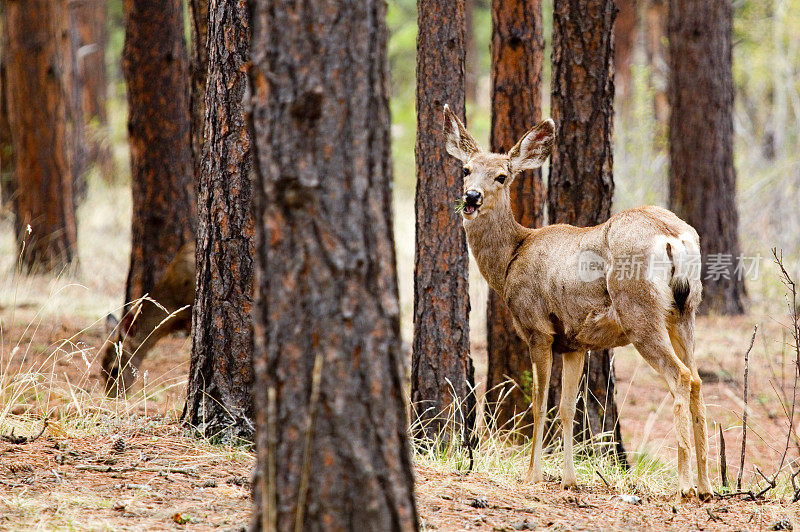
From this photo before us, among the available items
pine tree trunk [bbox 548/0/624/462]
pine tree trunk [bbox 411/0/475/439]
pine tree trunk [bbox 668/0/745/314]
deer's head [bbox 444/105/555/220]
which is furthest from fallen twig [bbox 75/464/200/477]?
pine tree trunk [bbox 668/0/745/314]

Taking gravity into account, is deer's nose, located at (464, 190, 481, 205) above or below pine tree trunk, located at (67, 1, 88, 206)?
below

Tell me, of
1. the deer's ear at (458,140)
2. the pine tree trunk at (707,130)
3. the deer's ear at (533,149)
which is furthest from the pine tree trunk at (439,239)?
the pine tree trunk at (707,130)

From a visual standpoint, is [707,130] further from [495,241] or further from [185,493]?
[185,493]

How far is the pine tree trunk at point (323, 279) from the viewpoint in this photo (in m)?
2.96

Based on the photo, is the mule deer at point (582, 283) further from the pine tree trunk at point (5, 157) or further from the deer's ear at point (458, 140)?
the pine tree trunk at point (5, 157)

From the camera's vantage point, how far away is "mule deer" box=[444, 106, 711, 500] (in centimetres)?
491

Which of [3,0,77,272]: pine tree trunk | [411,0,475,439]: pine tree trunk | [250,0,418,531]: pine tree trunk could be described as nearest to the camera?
[250,0,418,531]: pine tree trunk

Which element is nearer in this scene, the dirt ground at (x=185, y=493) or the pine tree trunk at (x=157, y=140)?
the dirt ground at (x=185, y=493)

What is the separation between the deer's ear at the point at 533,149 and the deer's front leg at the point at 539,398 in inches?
51.8

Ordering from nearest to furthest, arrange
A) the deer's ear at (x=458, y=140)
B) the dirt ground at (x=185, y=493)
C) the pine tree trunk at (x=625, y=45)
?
the dirt ground at (x=185, y=493) → the deer's ear at (x=458, y=140) → the pine tree trunk at (x=625, y=45)

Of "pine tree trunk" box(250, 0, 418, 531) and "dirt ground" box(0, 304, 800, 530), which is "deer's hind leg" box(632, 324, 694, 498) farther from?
"pine tree trunk" box(250, 0, 418, 531)

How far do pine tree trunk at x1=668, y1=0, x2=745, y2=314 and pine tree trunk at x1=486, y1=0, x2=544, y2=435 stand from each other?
5.93 m

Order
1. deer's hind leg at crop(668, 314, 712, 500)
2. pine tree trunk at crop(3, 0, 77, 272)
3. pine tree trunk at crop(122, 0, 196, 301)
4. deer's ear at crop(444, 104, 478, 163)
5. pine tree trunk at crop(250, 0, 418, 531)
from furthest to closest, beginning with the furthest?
1. pine tree trunk at crop(3, 0, 77, 272)
2. pine tree trunk at crop(122, 0, 196, 301)
3. deer's ear at crop(444, 104, 478, 163)
4. deer's hind leg at crop(668, 314, 712, 500)
5. pine tree trunk at crop(250, 0, 418, 531)

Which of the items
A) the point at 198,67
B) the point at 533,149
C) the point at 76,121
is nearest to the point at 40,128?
the point at 76,121
